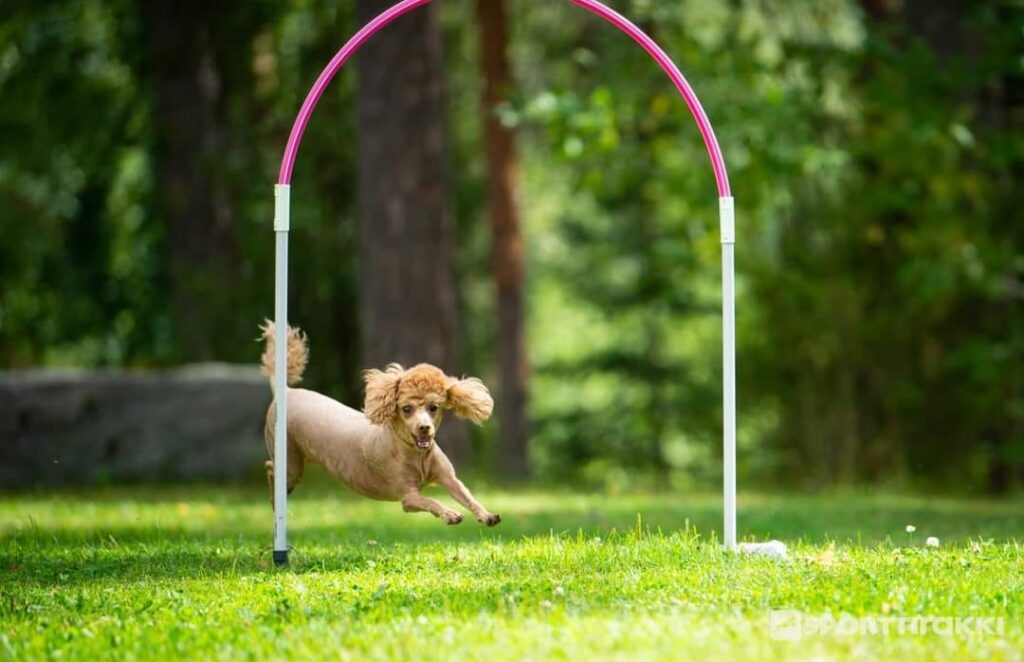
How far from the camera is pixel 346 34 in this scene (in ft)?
64.1

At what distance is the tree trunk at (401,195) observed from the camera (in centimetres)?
1395

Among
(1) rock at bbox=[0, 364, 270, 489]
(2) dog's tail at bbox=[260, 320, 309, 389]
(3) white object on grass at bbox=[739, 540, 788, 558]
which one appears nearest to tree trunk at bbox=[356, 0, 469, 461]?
(1) rock at bbox=[0, 364, 270, 489]

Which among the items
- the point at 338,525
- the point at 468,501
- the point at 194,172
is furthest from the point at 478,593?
the point at 194,172

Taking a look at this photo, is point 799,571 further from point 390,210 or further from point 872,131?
point 872,131

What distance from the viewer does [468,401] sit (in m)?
7.16

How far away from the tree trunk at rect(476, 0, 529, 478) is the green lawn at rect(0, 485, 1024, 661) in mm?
8948

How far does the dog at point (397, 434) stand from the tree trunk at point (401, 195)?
6366mm

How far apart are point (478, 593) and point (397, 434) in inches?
54.3

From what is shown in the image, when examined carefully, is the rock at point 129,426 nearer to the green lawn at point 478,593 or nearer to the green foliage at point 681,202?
the green foliage at point 681,202

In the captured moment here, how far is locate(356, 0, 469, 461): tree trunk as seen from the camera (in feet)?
45.8

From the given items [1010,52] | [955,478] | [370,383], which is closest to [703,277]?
[955,478]

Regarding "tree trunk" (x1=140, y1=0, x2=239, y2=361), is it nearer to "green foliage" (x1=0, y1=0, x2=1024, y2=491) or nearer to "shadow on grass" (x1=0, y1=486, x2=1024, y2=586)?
"green foliage" (x1=0, y1=0, x2=1024, y2=491)

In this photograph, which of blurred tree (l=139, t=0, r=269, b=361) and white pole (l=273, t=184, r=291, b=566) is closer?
white pole (l=273, t=184, r=291, b=566)

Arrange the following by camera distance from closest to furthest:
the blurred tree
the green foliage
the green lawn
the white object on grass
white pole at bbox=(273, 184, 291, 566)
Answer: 1. the green lawn
2. the white object on grass
3. white pole at bbox=(273, 184, 291, 566)
4. the green foliage
5. the blurred tree
